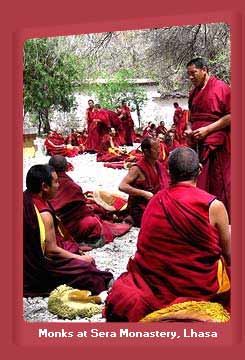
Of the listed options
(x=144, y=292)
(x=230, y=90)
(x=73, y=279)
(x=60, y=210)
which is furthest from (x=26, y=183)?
(x=230, y=90)

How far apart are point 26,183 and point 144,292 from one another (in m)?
1.17

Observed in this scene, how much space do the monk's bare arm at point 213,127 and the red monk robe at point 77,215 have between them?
2.87 feet

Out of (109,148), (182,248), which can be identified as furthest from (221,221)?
(109,148)

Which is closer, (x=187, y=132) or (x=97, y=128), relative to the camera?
(x=187, y=132)

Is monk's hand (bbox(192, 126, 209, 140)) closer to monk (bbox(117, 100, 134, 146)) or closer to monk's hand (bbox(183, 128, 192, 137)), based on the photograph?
monk's hand (bbox(183, 128, 192, 137))

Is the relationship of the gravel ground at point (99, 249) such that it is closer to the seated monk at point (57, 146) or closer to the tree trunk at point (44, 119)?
the seated monk at point (57, 146)

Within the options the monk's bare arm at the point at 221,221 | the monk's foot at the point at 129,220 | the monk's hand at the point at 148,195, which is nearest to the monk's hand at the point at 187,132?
the monk's hand at the point at 148,195

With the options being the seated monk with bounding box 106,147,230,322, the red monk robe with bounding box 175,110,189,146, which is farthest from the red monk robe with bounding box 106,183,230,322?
the red monk robe with bounding box 175,110,189,146

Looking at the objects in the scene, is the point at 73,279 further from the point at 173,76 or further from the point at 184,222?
the point at 173,76

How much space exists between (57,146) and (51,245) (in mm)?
728

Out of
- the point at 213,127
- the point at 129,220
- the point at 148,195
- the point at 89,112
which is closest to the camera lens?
the point at 213,127

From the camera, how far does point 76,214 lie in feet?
18.2

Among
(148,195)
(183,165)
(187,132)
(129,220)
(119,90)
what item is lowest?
(129,220)

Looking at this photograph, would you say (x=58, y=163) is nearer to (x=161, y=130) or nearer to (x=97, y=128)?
(x=97, y=128)
